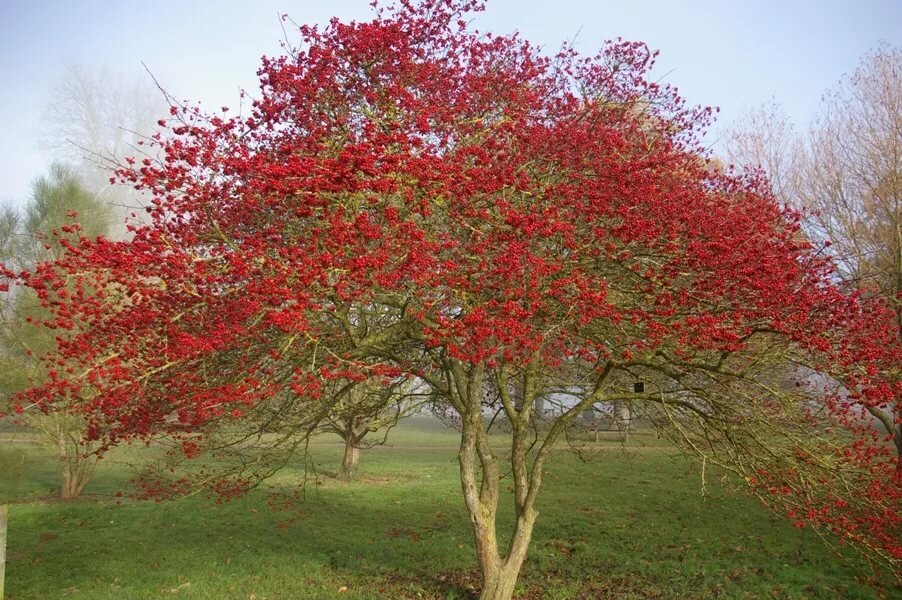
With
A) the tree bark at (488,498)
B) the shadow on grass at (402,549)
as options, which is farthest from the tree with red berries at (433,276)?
the shadow on grass at (402,549)

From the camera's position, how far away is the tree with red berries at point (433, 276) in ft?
22.6

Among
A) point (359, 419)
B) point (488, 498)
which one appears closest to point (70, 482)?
point (359, 419)

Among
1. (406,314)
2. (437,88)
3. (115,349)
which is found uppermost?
(437,88)

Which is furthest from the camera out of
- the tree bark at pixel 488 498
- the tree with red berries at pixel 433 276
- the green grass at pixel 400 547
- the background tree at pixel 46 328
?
the background tree at pixel 46 328

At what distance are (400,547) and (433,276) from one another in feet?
24.8

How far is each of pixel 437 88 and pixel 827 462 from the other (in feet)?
22.7

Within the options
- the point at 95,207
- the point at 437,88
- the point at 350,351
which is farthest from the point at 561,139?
the point at 95,207

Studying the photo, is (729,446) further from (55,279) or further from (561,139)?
(55,279)

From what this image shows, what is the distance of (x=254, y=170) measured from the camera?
285 inches

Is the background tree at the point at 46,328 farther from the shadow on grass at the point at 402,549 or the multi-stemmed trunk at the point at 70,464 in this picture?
the shadow on grass at the point at 402,549

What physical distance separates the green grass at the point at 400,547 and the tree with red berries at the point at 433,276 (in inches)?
90.5

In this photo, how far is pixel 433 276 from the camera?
23.7ft

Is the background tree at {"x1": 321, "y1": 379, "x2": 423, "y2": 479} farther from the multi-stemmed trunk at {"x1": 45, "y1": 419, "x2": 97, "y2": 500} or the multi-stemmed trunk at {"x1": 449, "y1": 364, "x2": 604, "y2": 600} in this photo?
the multi-stemmed trunk at {"x1": 45, "y1": 419, "x2": 97, "y2": 500}

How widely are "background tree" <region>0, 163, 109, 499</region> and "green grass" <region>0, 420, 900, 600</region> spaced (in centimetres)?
91
